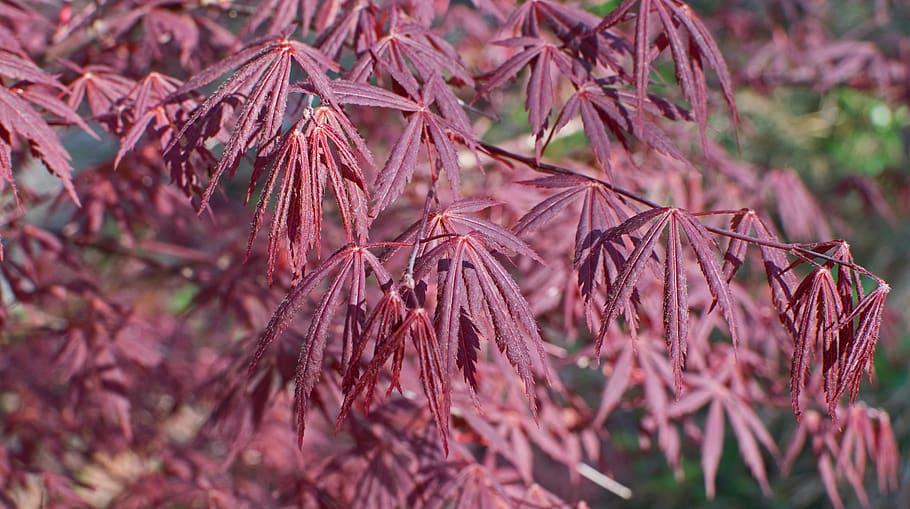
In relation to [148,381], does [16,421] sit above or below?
below

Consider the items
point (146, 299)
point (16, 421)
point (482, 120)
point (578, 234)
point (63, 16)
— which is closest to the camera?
point (578, 234)

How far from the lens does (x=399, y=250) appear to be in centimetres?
145

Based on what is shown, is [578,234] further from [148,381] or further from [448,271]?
[148,381]

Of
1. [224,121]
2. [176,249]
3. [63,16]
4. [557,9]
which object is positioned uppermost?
[557,9]

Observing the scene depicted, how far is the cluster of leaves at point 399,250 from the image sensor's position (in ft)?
3.02

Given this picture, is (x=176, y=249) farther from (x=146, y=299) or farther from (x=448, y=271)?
(x=146, y=299)

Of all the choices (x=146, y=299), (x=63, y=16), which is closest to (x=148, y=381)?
(x=63, y=16)

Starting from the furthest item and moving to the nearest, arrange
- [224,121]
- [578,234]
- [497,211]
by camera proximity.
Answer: [497,211], [224,121], [578,234]

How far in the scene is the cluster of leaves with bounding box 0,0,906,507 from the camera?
36.3 inches

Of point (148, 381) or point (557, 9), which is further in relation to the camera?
point (148, 381)

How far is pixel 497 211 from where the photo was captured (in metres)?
1.89

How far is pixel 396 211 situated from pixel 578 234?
1.21 metres

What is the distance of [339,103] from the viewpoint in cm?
96

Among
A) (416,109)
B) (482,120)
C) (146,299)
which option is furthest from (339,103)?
(146,299)
